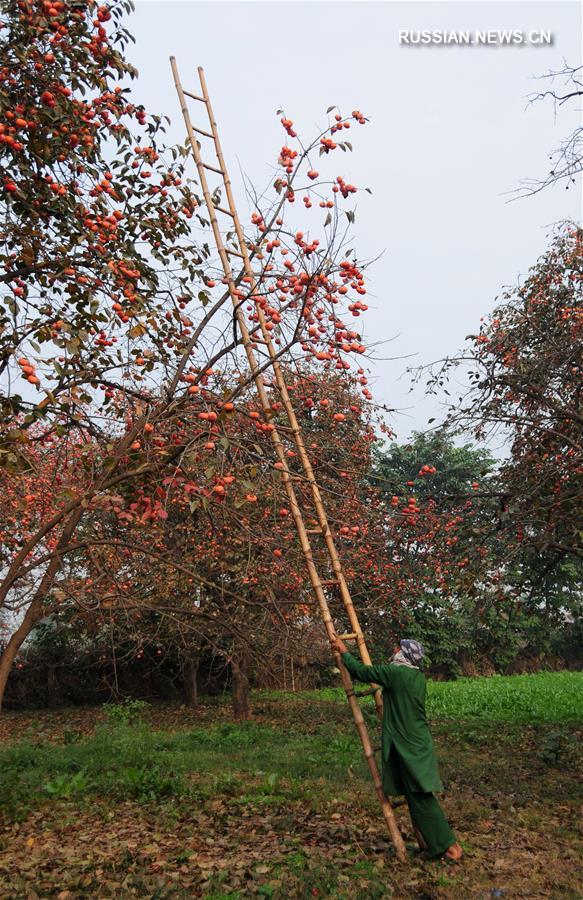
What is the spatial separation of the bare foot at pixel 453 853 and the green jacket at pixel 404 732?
1.41 ft

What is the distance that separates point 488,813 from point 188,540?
5.81 meters

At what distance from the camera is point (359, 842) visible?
18.7 feet

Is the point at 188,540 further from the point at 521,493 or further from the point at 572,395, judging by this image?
the point at 572,395

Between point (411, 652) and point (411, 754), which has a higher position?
point (411, 652)

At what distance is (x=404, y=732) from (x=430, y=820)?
0.63 m

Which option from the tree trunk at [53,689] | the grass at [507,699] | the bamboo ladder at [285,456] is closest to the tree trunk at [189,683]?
the grass at [507,699]

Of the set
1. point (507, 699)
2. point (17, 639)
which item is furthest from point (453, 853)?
point (507, 699)

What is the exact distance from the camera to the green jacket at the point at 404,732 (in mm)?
5160

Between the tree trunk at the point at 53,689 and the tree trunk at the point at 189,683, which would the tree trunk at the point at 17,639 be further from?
the tree trunk at the point at 53,689

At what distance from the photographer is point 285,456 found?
17.6 feet

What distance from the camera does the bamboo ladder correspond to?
5074mm

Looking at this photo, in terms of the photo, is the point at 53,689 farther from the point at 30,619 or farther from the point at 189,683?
the point at 30,619

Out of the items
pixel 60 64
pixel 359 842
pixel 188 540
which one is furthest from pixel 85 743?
pixel 60 64

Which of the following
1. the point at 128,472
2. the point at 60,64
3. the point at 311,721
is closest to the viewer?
the point at 128,472
